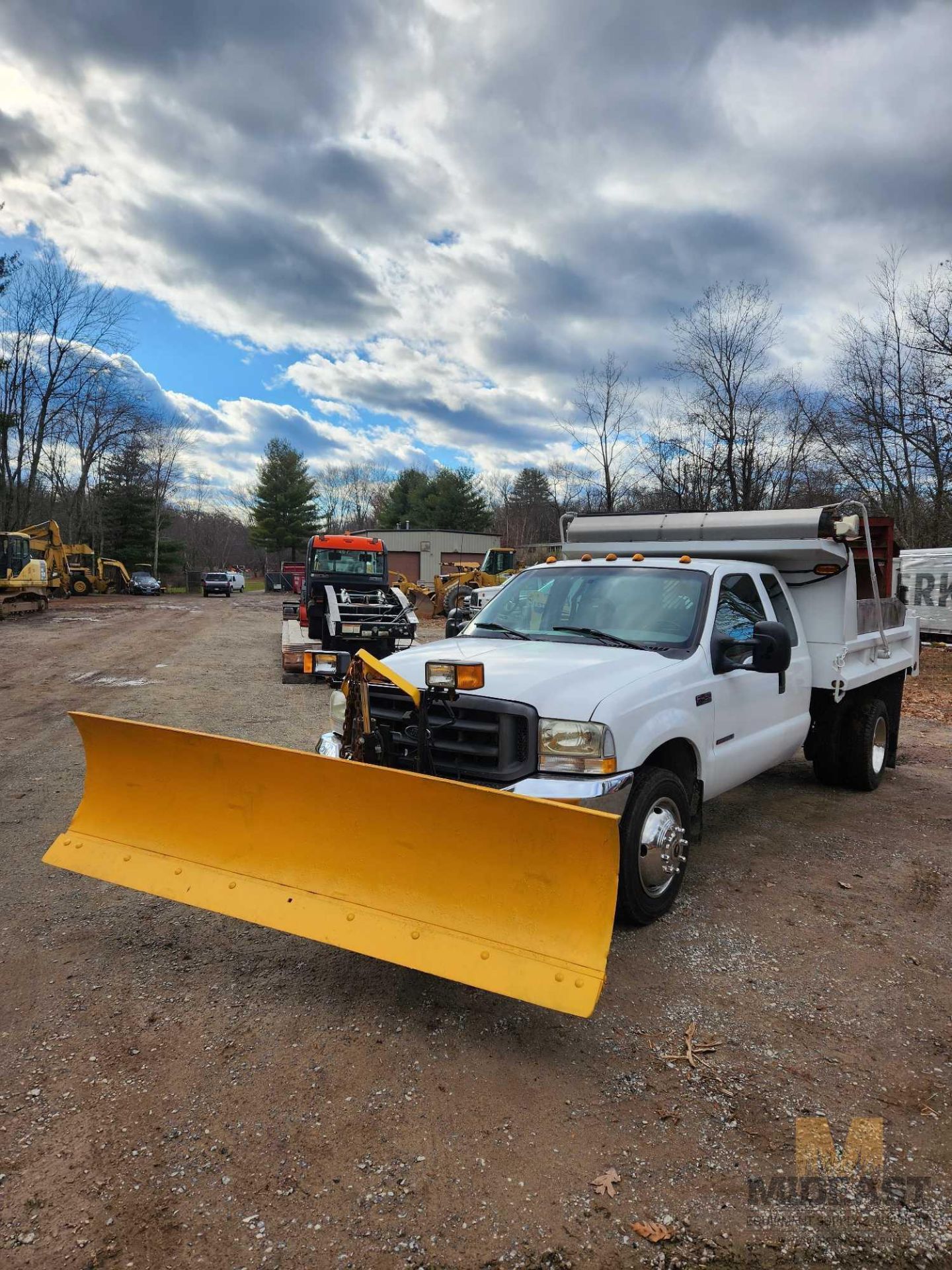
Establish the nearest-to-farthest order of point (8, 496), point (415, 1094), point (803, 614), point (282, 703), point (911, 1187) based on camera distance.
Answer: point (911, 1187) < point (415, 1094) < point (803, 614) < point (282, 703) < point (8, 496)

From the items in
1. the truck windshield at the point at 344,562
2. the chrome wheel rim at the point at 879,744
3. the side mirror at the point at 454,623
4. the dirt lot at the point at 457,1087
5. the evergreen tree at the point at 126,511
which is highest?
the evergreen tree at the point at 126,511

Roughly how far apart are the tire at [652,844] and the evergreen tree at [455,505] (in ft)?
200

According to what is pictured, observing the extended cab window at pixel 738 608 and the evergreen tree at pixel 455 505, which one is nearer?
the extended cab window at pixel 738 608

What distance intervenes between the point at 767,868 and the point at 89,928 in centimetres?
392

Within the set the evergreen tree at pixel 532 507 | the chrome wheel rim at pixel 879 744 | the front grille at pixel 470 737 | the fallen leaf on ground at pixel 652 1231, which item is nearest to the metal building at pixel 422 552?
the evergreen tree at pixel 532 507

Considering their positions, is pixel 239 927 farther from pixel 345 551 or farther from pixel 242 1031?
pixel 345 551

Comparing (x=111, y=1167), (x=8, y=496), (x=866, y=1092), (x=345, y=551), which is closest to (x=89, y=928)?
(x=111, y=1167)

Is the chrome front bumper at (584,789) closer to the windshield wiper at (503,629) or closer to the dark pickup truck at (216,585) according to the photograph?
the windshield wiper at (503,629)

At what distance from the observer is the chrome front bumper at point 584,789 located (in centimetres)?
315

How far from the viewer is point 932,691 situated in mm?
12328

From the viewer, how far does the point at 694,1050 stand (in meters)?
2.86

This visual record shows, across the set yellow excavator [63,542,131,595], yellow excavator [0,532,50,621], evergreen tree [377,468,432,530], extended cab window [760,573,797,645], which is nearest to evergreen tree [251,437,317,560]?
evergreen tree [377,468,432,530]

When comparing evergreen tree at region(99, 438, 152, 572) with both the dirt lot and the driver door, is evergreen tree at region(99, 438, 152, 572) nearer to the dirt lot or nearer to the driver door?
the dirt lot

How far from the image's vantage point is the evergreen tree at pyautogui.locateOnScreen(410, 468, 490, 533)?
211 ft
